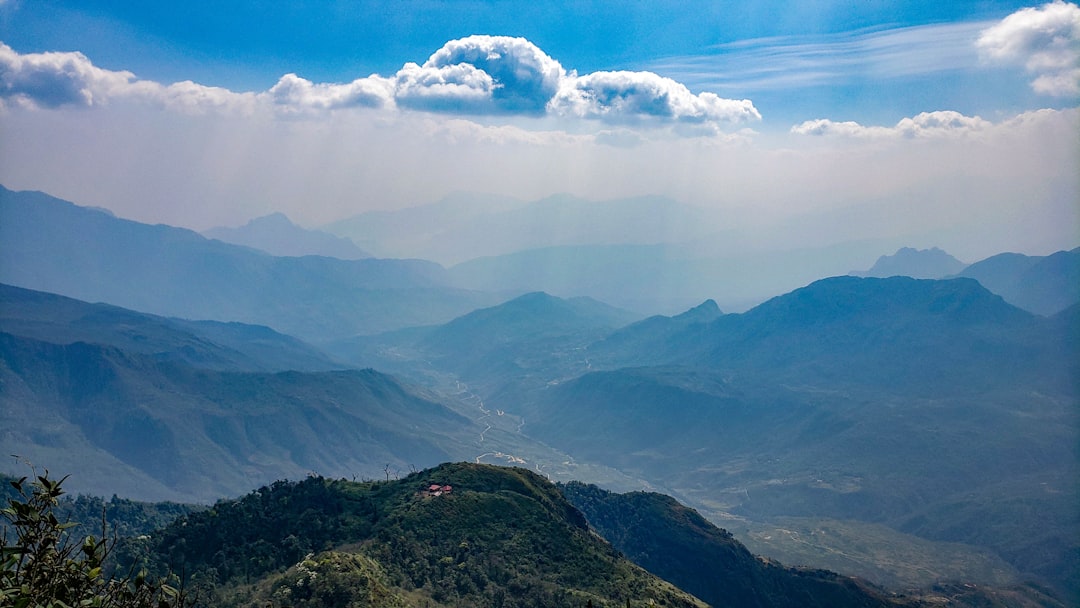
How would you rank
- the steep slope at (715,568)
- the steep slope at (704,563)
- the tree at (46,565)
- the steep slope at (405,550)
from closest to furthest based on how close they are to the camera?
the tree at (46,565) < the steep slope at (405,550) < the steep slope at (704,563) < the steep slope at (715,568)

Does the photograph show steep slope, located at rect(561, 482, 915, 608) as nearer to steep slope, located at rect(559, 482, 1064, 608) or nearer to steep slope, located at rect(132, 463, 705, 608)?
steep slope, located at rect(559, 482, 1064, 608)

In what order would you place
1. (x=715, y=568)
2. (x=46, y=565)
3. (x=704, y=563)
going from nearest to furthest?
(x=46, y=565)
(x=715, y=568)
(x=704, y=563)

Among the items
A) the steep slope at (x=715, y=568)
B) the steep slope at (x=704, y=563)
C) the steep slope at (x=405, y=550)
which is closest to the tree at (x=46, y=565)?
the steep slope at (x=405, y=550)

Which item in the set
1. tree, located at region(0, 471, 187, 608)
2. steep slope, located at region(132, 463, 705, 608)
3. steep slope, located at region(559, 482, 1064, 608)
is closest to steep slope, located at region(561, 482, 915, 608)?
steep slope, located at region(559, 482, 1064, 608)

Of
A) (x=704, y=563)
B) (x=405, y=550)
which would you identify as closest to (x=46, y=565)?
(x=405, y=550)

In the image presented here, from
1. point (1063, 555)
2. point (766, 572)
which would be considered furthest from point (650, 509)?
point (1063, 555)

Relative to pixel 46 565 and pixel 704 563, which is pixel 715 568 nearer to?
pixel 704 563

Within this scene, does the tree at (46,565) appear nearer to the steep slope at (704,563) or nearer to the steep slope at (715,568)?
the steep slope at (715,568)

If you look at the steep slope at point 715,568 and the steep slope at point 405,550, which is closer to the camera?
the steep slope at point 405,550
